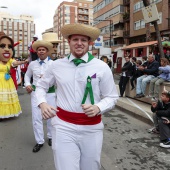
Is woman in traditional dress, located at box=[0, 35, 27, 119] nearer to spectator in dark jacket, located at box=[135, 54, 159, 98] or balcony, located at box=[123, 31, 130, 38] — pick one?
spectator in dark jacket, located at box=[135, 54, 159, 98]

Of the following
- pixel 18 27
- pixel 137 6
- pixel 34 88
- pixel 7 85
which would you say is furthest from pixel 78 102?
pixel 18 27

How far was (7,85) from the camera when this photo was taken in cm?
722

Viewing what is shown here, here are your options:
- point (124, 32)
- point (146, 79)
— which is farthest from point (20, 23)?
point (146, 79)

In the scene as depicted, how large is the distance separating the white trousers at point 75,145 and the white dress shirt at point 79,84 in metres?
0.19

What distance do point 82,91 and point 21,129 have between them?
413 centimetres

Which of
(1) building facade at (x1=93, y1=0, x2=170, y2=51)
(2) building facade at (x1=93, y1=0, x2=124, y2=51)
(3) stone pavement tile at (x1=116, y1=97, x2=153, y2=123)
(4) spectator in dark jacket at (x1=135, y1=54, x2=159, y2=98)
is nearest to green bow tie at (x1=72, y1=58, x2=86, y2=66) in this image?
(3) stone pavement tile at (x1=116, y1=97, x2=153, y2=123)

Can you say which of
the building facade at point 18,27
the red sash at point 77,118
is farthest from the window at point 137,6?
the building facade at point 18,27

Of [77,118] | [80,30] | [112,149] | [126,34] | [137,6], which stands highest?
[137,6]

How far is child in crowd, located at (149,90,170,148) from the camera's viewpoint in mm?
4879

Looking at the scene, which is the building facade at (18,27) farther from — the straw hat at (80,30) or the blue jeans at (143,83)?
the straw hat at (80,30)

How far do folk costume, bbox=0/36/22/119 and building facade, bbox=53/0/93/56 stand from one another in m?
101

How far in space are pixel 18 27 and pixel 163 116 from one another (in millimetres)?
172813

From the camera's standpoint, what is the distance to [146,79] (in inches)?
328

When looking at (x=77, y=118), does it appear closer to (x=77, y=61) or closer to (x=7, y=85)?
(x=77, y=61)
